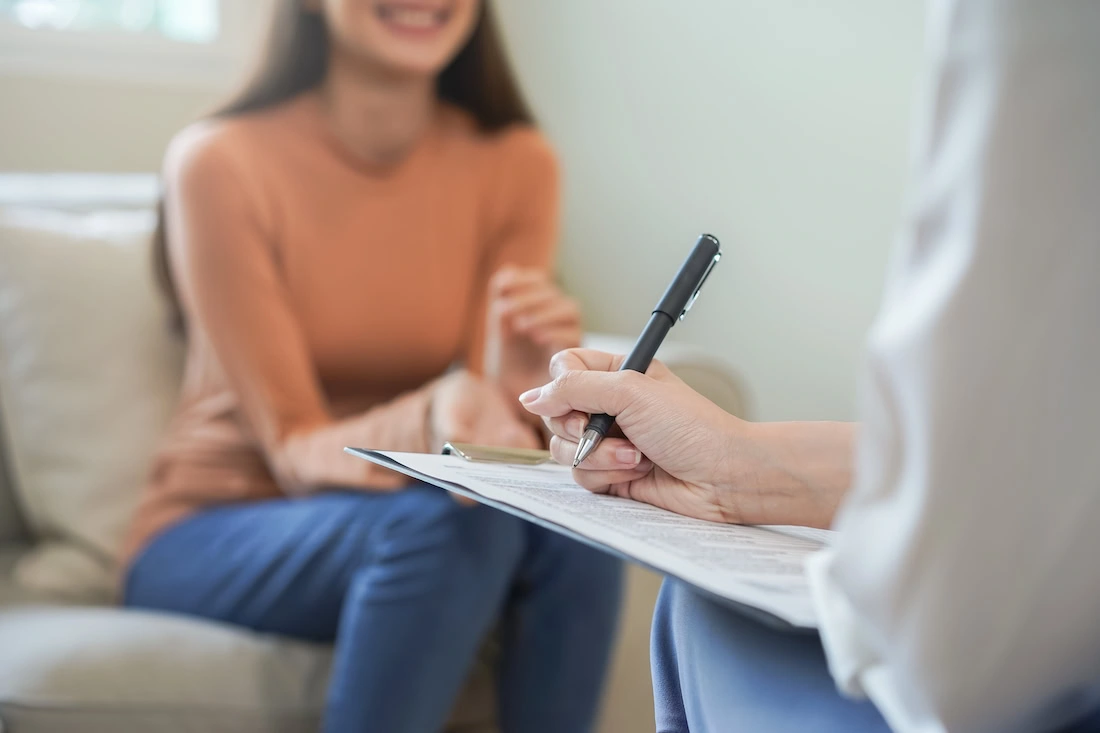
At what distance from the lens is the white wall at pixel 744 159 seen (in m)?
1.77

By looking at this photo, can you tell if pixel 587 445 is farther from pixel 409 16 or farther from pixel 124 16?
pixel 124 16

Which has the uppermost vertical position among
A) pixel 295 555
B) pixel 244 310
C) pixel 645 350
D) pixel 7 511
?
pixel 645 350

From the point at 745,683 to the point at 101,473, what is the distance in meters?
1.13

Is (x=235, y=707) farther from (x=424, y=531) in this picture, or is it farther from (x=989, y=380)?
(x=989, y=380)

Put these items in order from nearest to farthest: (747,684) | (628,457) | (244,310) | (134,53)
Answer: (747,684) → (628,457) → (244,310) → (134,53)

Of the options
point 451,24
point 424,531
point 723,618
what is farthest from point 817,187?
point 723,618

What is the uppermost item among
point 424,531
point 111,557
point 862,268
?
point 862,268

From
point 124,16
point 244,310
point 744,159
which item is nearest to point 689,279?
point 244,310

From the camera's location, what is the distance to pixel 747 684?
376 millimetres

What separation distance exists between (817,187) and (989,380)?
1649 mm

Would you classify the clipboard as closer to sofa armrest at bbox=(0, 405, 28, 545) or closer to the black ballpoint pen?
the black ballpoint pen

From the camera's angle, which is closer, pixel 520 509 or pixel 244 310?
pixel 520 509

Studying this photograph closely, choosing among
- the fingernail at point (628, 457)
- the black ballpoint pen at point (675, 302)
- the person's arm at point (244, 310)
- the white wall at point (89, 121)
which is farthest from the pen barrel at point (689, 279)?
the white wall at point (89, 121)

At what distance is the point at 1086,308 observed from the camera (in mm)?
263
